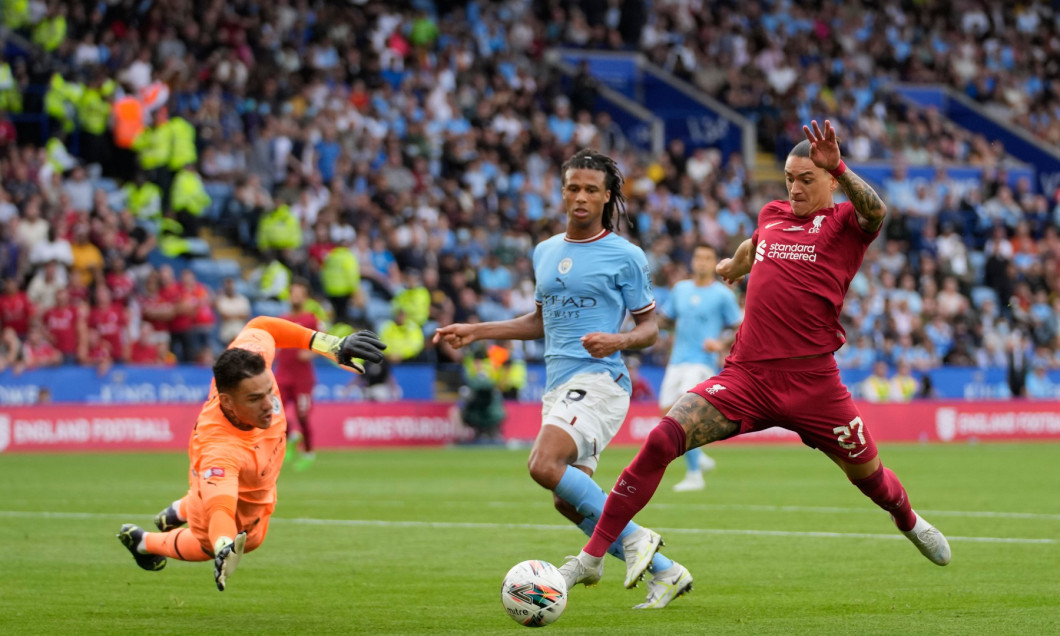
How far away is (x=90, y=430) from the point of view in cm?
2358

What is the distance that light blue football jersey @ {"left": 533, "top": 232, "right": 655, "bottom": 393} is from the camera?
354 inches

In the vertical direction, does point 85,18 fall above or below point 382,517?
above

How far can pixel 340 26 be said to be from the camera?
31.6 m

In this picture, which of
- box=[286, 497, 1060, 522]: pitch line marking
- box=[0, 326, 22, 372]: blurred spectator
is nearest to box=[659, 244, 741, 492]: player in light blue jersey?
box=[286, 497, 1060, 522]: pitch line marking

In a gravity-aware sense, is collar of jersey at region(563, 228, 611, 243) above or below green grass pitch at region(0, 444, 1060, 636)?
above

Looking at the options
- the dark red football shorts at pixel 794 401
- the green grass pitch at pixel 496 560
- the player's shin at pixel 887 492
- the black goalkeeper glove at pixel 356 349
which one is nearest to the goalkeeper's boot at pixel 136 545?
the green grass pitch at pixel 496 560

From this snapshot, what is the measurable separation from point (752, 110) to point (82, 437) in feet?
68.2

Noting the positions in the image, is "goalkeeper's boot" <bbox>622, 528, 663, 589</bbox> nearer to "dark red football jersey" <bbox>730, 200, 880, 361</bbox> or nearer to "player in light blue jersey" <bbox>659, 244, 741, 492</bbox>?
"dark red football jersey" <bbox>730, 200, 880, 361</bbox>

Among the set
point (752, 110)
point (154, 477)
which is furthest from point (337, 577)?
point (752, 110)

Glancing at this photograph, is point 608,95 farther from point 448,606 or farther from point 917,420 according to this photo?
point 448,606

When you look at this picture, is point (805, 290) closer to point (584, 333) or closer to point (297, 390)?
point (584, 333)

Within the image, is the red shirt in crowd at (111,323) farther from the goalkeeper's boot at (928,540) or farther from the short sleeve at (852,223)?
the short sleeve at (852,223)

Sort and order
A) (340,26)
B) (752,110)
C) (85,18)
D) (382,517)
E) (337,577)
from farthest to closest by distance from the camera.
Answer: (752,110), (340,26), (85,18), (382,517), (337,577)

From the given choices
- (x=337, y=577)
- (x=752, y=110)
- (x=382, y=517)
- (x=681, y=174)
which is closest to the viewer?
(x=337, y=577)
